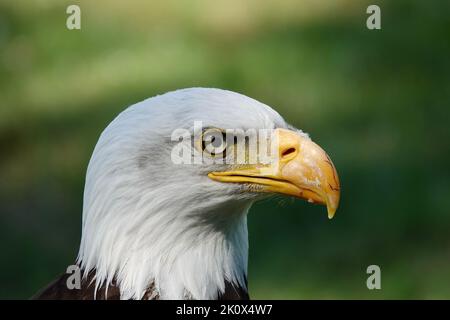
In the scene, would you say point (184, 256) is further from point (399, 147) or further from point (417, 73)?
point (417, 73)

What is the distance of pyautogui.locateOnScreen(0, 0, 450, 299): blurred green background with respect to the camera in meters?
4.93

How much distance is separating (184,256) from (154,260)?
0.29ft

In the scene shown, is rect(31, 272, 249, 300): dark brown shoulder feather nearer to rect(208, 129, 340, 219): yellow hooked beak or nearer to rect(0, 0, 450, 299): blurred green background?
rect(208, 129, 340, 219): yellow hooked beak

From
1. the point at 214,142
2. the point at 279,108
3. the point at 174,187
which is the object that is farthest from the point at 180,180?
the point at 279,108

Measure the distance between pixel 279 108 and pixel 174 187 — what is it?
283cm

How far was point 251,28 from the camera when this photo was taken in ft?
20.1

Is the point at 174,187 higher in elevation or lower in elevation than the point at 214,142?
lower

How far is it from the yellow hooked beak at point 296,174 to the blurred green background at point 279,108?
5.88 ft

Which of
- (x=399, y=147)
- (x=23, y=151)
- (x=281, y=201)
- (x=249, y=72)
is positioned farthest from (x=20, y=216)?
(x=281, y=201)

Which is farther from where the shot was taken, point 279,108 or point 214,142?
point 279,108

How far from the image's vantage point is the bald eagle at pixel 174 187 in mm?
2826

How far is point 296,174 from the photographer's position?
2852 millimetres

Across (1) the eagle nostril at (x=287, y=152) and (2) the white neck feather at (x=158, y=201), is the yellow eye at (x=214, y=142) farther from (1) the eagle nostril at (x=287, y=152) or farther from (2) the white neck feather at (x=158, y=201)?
(1) the eagle nostril at (x=287, y=152)

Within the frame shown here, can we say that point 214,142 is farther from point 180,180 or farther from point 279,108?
point 279,108
